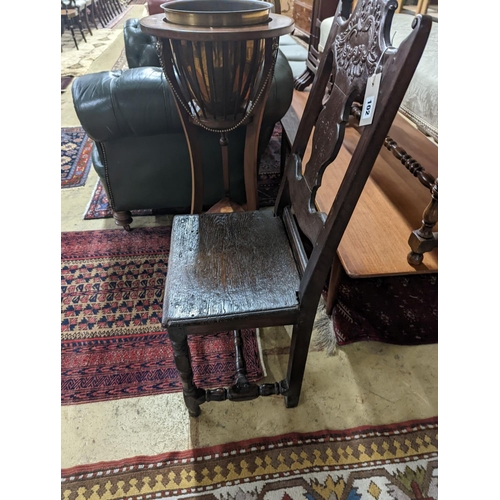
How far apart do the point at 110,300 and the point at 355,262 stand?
982 mm

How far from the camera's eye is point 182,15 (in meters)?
0.97

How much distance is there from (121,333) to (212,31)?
105 cm

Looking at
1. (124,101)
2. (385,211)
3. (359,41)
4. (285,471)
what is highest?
(359,41)

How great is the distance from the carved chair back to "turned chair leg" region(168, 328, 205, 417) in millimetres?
308

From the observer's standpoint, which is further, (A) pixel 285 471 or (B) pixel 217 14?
(A) pixel 285 471

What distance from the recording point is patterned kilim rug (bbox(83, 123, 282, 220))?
6.44 ft

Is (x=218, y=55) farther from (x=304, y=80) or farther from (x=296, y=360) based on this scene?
(x=304, y=80)

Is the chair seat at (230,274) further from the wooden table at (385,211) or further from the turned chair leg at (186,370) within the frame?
the wooden table at (385,211)

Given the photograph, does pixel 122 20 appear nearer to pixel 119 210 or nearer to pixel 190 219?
pixel 119 210

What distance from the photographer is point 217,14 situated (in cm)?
93

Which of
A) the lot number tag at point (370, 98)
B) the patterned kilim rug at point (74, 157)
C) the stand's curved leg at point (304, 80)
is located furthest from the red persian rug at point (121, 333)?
the stand's curved leg at point (304, 80)

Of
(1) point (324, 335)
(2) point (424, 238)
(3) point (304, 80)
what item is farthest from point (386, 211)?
(3) point (304, 80)

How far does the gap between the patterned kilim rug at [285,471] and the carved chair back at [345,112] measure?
450 mm

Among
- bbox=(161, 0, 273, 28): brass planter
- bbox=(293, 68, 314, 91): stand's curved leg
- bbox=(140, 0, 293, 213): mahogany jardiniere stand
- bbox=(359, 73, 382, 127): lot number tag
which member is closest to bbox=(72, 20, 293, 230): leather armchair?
bbox=(140, 0, 293, 213): mahogany jardiniere stand
